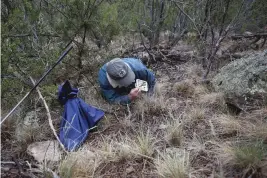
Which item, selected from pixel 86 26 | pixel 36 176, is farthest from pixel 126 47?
pixel 36 176

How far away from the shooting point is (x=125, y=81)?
4.22 metres

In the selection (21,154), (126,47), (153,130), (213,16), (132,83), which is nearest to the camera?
(21,154)

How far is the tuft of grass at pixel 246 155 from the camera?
2414 mm

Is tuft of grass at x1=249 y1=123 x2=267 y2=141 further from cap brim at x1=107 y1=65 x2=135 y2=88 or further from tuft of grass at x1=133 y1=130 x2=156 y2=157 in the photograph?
cap brim at x1=107 y1=65 x2=135 y2=88

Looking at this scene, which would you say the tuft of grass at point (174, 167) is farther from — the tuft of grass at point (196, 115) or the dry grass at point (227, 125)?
the tuft of grass at point (196, 115)

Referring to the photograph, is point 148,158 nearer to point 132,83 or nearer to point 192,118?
point 192,118

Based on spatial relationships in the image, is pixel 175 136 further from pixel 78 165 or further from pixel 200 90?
pixel 200 90

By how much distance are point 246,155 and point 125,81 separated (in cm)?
212

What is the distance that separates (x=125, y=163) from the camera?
294 centimetres

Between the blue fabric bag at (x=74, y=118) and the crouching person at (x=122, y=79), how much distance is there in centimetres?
56

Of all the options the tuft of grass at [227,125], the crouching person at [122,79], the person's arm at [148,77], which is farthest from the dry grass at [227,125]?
the person's arm at [148,77]

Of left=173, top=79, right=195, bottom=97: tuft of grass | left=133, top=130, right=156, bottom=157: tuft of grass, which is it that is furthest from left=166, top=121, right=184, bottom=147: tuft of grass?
left=173, top=79, right=195, bottom=97: tuft of grass

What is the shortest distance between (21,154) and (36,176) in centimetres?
81

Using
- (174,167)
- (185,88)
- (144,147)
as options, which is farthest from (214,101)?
(174,167)
